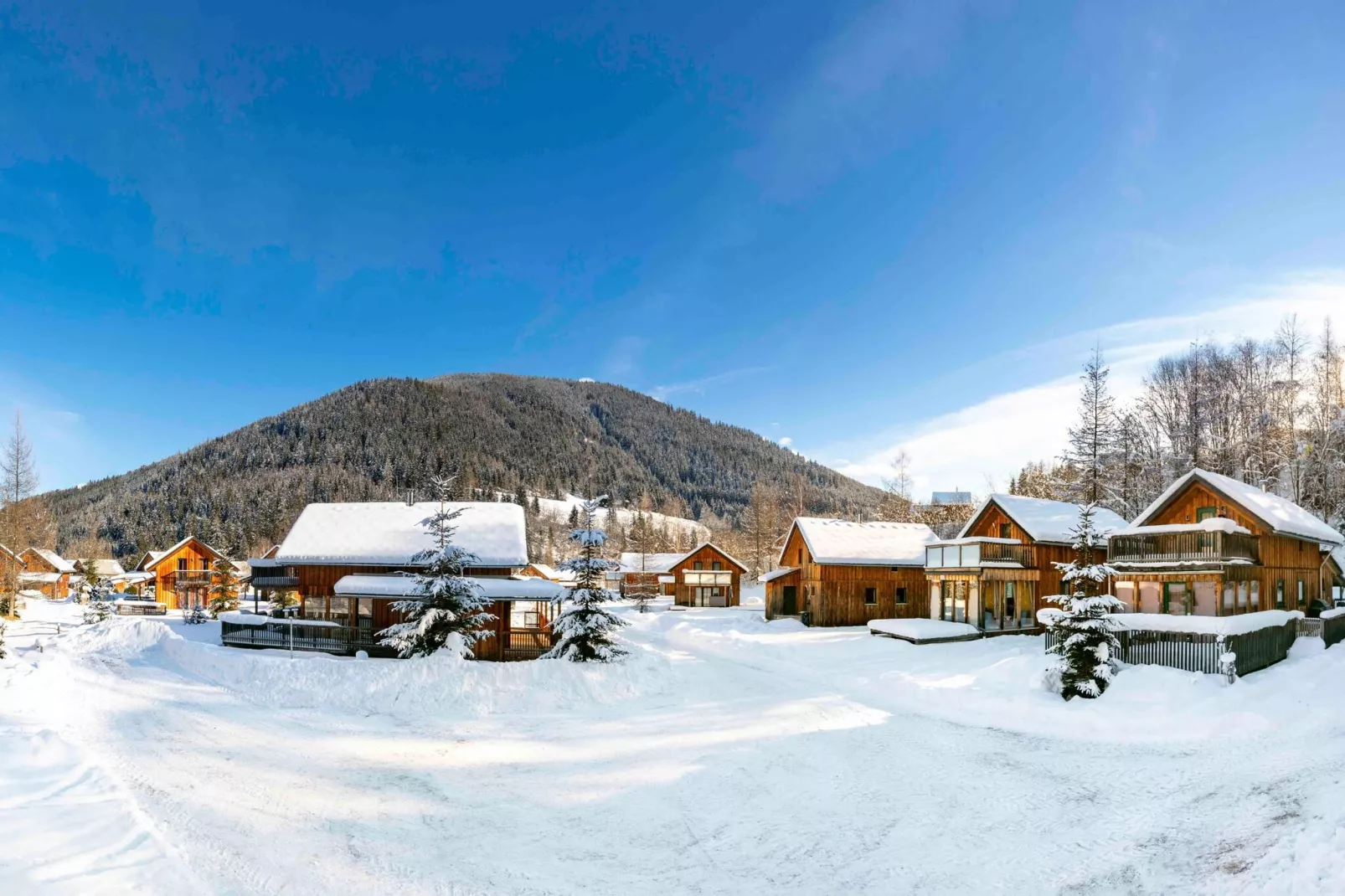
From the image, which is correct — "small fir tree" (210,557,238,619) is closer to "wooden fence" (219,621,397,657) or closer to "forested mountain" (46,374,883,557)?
"wooden fence" (219,621,397,657)

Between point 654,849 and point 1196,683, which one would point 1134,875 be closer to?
point 654,849

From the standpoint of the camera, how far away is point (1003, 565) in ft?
114

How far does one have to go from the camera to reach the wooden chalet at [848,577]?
4147cm

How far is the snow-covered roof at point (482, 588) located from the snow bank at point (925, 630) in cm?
1644

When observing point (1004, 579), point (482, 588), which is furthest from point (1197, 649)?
point (482, 588)

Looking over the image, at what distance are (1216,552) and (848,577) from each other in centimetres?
1907

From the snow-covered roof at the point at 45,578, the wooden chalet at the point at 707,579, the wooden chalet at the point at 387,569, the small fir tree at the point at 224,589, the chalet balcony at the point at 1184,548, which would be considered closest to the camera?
the chalet balcony at the point at 1184,548

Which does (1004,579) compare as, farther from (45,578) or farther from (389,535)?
(45,578)

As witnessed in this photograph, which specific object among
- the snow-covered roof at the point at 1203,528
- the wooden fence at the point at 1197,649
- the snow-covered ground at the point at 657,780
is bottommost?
the snow-covered ground at the point at 657,780

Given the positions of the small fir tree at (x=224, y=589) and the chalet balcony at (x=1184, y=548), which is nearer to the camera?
the chalet balcony at (x=1184, y=548)

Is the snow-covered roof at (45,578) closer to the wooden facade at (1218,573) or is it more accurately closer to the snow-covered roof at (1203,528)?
the snow-covered roof at (1203,528)

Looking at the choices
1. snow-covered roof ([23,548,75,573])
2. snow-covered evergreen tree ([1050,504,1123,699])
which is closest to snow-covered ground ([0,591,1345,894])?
snow-covered evergreen tree ([1050,504,1123,699])

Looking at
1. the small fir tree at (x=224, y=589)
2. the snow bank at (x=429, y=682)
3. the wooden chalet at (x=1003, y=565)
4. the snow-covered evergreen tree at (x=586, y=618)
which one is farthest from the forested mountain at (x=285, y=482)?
the snow bank at (x=429, y=682)

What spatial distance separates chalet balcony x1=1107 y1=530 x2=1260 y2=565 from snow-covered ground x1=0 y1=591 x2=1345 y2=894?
12.9 ft
